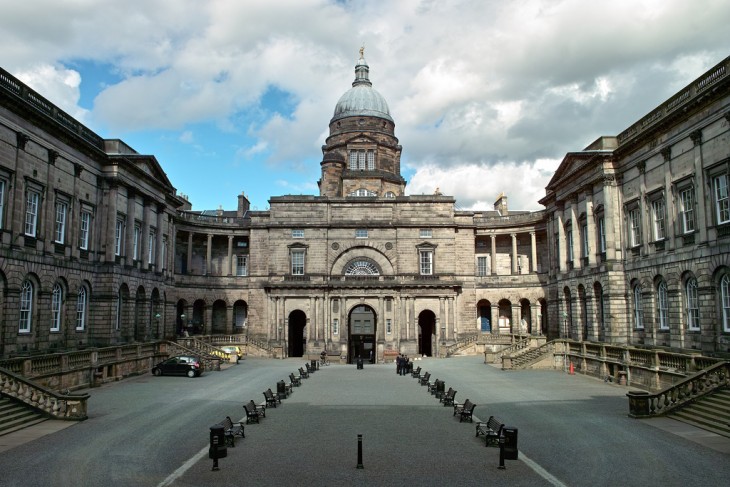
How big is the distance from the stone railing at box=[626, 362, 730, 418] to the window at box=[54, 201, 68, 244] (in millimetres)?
28873

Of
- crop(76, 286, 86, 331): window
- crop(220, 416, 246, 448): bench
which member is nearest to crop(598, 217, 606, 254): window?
crop(220, 416, 246, 448): bench

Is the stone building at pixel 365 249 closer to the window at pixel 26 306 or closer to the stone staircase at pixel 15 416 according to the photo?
the window at pixel 26 306

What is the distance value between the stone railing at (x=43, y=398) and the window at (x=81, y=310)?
13.5m

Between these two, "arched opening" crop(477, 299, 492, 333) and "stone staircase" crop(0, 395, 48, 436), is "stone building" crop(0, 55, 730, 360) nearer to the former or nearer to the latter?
"arched opening" crop(477, 299, 492, 333)

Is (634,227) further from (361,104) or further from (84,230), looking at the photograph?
(361,104)

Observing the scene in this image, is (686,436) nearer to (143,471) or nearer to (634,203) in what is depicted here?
(143,471)

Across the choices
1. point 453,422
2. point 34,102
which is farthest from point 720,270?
point 34,102

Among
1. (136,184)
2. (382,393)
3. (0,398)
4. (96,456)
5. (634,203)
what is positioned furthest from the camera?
(136,184)

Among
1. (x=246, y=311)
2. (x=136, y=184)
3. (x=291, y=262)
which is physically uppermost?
(x=136, y=184)

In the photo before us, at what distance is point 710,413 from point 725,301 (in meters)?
8.15

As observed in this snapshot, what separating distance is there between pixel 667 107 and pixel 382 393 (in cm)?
2094

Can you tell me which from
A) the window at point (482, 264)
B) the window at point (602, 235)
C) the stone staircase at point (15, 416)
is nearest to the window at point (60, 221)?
the stone staircase at point (15, 416)

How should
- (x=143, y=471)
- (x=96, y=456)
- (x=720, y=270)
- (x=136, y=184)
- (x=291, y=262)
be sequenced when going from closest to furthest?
(x=143, y=471), (x=96, y=456), (x=720, y=270), (x=136, y=184), (x=291, y=262)

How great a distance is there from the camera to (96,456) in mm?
16203
